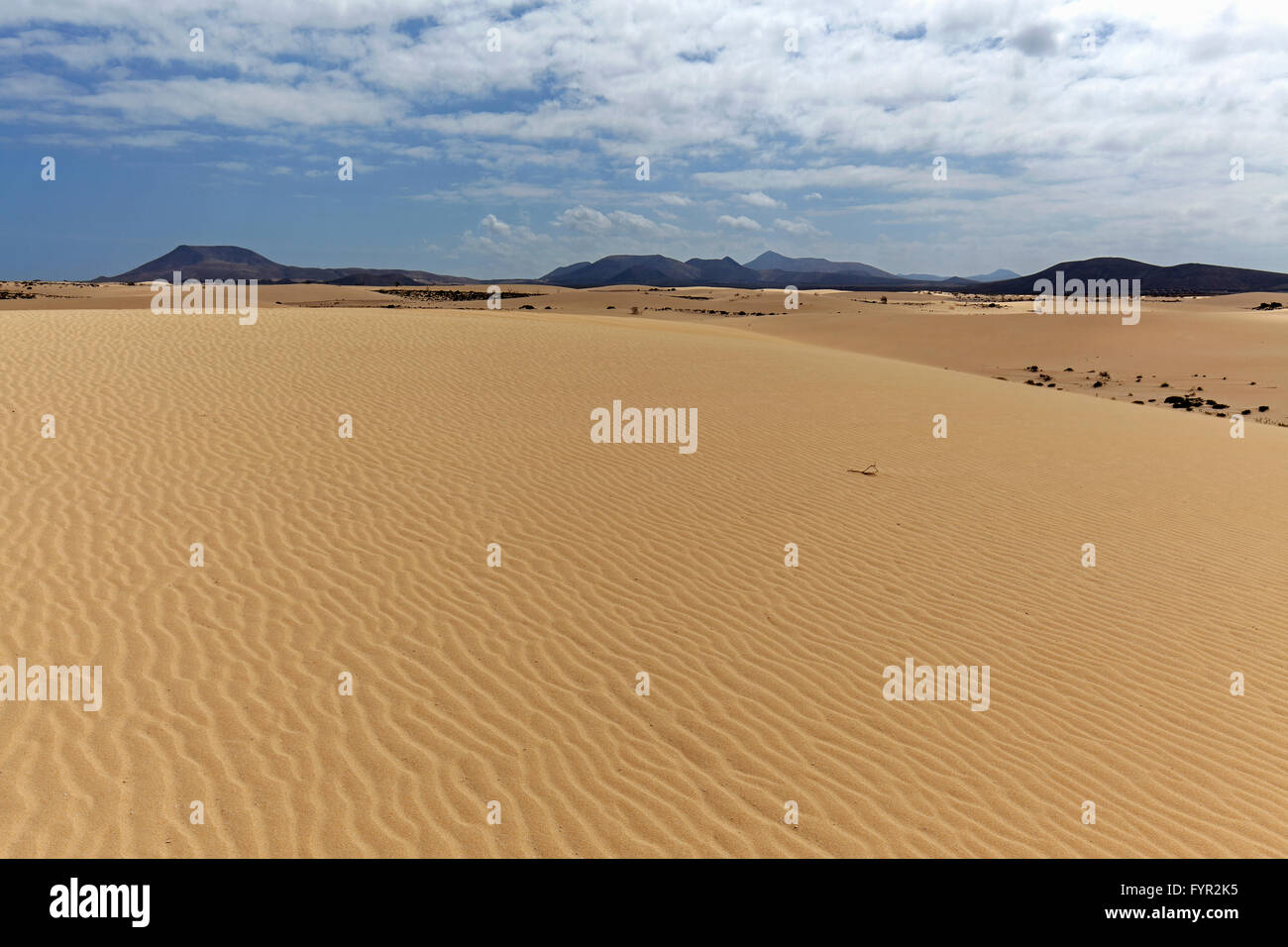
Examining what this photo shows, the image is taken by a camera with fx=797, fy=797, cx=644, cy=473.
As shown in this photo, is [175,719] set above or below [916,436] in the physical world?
below

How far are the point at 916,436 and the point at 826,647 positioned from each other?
8.74m

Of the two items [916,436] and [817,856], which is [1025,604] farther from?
[916,436]

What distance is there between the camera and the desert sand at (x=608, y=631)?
4.59m

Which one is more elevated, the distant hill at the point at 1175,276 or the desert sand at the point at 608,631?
the distant hill at the point at 1175,276

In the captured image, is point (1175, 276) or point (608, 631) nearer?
point (608, 631)

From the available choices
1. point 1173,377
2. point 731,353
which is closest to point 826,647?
point 731,353

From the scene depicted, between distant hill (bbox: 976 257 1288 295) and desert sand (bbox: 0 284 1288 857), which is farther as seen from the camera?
distant hill (bbox: 976 257 1288 295)

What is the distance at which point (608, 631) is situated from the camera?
21.7 feet

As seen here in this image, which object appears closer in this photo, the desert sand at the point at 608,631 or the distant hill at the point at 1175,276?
the desert sand at the point at 608,631

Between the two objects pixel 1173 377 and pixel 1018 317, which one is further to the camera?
pixel 1018 317

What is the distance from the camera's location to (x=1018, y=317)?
45.6 meters

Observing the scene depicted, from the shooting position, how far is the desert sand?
4586 mm

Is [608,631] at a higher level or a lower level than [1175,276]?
lower

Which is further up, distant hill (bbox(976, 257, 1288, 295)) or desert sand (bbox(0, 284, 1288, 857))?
distant hill (bbox(976, 257, 1288, 295))
